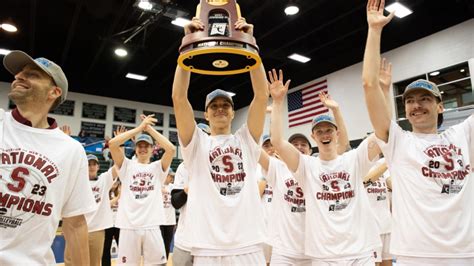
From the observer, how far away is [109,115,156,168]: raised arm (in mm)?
Answer: 4617

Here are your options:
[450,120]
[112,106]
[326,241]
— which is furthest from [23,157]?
[112,106]

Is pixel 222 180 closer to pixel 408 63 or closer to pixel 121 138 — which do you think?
pixel 121 138

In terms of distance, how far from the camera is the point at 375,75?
8.37ft

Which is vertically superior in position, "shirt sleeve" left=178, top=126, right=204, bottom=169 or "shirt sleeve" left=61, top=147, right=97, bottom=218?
"shirt sleeve" left=178, top=126, right=204, bottom=169

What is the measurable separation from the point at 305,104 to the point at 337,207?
9471 millimetres

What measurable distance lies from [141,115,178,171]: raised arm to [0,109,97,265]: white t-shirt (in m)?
2.55

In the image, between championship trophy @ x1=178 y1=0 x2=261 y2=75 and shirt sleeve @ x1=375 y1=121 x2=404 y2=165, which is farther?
shirt sleeve @ x1=375 y1=121 x2=404 y2=165

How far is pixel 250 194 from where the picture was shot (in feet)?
8.64

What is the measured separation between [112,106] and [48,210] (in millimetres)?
13056

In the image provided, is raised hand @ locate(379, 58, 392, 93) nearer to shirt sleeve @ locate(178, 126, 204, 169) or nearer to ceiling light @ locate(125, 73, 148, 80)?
shirt sleeve @ locate(178, 126, 204, 169)

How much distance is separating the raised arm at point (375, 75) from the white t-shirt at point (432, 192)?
126 mm

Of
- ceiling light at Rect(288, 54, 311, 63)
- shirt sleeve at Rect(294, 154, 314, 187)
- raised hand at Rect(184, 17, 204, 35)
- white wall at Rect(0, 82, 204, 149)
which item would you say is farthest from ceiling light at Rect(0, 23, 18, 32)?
shirt sleeve at Rect(294, 154, 314, 187)

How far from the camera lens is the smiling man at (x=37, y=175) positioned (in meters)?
1.84

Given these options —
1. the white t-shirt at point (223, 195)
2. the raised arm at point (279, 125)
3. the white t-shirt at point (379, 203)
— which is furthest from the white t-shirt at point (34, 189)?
the white t-shirt at point (379, 203)
